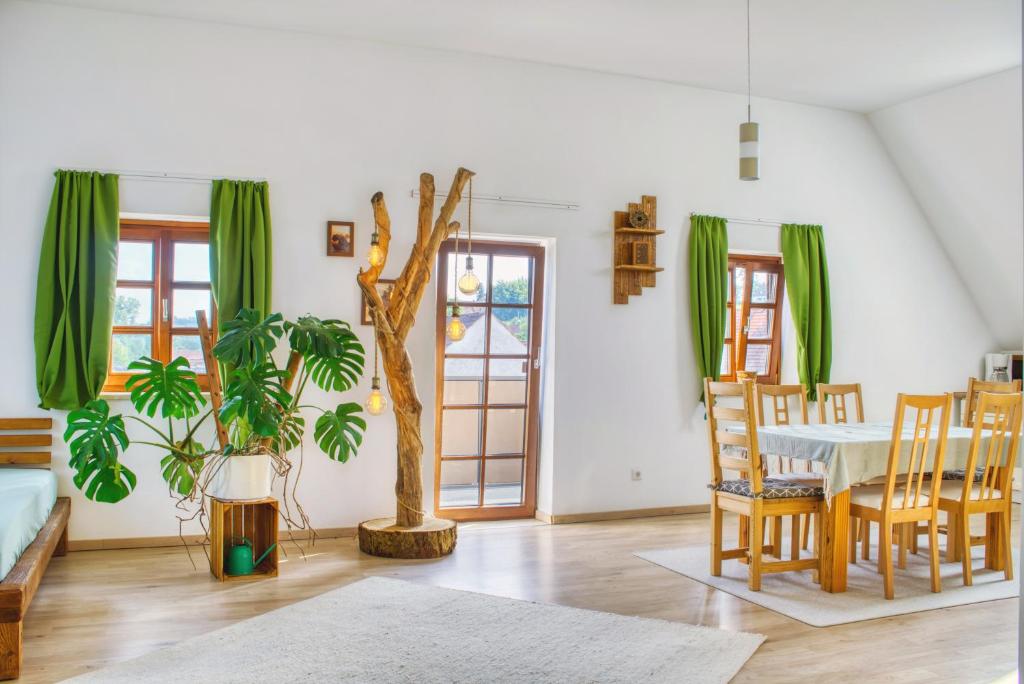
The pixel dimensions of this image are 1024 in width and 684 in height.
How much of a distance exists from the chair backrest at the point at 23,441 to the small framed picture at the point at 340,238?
1.85 m

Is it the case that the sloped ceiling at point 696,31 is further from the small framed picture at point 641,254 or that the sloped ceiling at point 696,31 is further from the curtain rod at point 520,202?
the small framed picture at point 641,254

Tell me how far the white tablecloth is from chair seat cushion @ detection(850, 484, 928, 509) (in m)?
0.14

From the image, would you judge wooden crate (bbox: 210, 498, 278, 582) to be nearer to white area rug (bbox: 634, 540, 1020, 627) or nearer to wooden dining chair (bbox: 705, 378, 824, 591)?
white area rug (bbox: 634, 540, 1020, 627)

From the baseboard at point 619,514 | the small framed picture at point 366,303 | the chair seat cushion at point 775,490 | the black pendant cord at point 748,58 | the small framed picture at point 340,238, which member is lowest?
the baseboard at point 619,514

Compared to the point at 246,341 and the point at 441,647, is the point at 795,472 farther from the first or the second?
the point at 246,341

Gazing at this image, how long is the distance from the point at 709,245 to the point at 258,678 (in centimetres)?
454

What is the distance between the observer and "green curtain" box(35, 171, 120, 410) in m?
5.03

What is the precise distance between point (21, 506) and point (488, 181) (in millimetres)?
3360

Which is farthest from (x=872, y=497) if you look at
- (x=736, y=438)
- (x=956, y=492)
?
(x=736, y=438)

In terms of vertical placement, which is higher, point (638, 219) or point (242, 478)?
point (638, 219)

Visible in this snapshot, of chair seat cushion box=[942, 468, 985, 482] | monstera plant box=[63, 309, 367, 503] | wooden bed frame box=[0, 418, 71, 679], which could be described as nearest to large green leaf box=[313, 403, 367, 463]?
monstera plant box=[63, 309, 367, 503]

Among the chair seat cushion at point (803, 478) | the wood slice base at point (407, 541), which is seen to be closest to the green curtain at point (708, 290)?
the chair seat cushion at point (803, 478)

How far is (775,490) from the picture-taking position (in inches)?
177

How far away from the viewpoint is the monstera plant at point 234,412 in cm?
451
